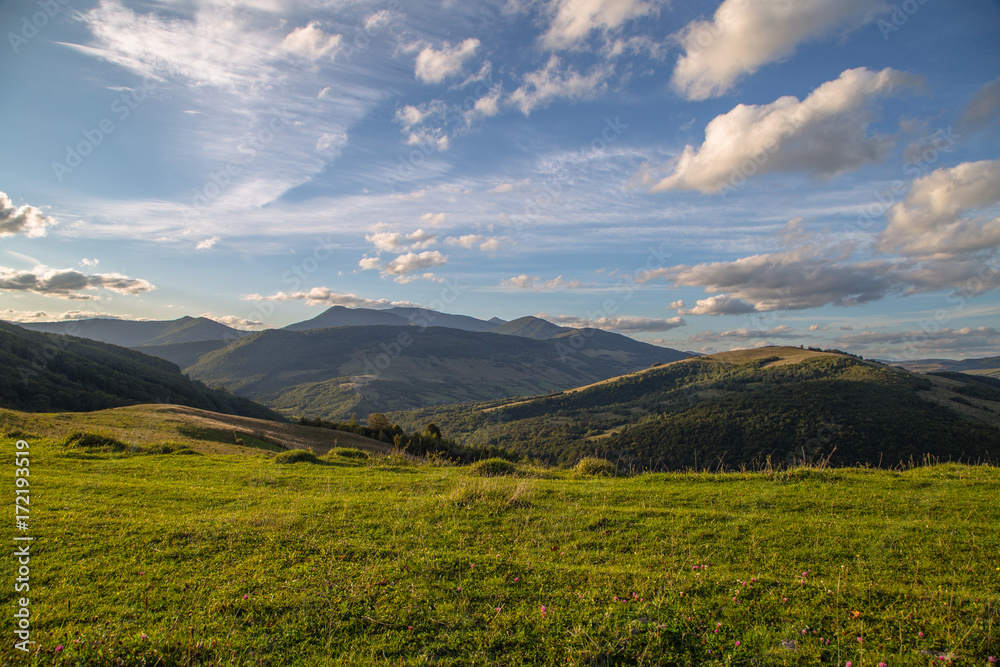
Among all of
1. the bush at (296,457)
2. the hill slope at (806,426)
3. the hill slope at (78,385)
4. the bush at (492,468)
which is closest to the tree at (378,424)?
the bush at (296,457)

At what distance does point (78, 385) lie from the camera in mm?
61344

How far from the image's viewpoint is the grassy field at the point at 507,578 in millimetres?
4684

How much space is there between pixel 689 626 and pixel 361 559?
487cm

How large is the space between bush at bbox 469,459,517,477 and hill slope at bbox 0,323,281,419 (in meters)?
54.7

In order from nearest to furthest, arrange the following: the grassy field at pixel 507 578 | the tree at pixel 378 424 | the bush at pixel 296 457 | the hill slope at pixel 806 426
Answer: the grassy field at pixel 507 578, the bush at pixel 296 457, the tree at pixel 378 424, the hill slope at pixel 806 426

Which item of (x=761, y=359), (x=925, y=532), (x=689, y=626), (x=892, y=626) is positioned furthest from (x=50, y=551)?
(x=761, y=359)

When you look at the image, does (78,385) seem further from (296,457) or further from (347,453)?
(296,457)

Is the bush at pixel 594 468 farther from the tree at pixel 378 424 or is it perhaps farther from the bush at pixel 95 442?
the tree at pixel 378 424

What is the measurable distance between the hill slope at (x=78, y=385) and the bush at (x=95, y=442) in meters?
40.3

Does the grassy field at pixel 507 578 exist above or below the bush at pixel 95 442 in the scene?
above

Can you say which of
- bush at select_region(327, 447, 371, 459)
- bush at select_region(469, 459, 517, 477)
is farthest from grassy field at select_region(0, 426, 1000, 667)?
bush at select_region(327, 447, 371, 459)

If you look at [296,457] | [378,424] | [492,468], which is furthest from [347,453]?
[378,424]

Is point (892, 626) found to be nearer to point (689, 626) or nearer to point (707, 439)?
point (689, 626)

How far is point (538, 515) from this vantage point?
9.54 m
